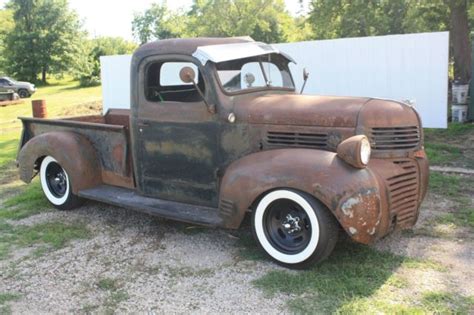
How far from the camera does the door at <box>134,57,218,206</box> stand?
15.5 ft

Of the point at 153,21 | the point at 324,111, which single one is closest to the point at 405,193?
the point at 324,111

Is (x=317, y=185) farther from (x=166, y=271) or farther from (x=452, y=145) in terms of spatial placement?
(x=452, y=145)

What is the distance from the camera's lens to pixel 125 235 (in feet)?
16.8

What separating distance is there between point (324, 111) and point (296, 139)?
13.3 inches

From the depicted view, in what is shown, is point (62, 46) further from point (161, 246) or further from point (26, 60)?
point (161, 246)

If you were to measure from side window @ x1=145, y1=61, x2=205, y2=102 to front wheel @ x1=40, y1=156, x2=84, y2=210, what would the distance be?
1.62 metres

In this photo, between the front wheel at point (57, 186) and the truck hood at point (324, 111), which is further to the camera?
the front wheel at point (57, 186)

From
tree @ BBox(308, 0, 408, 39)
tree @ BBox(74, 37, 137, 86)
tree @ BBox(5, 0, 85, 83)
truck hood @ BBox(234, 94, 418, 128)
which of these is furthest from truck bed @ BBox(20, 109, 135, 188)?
tree @ BBox(5, 0, 85, 83)

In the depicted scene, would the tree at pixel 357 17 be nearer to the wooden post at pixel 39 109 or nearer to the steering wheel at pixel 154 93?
the wooden post at pixel 39 109

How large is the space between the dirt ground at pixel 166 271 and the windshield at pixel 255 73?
57.5 inches

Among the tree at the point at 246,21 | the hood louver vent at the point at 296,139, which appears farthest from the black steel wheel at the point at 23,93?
the hood louver vent at the point at 296,139

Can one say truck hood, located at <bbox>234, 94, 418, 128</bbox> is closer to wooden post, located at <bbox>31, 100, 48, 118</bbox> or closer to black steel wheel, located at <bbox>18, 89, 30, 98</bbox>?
wooden post, located at <bbox>31, 100, 48, 118</bbox>

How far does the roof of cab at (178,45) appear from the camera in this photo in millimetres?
4793

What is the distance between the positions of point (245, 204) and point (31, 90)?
2969 centimetres
